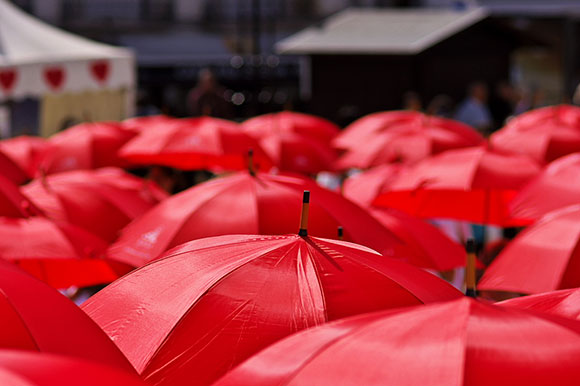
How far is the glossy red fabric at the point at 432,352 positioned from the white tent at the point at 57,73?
42.4ft

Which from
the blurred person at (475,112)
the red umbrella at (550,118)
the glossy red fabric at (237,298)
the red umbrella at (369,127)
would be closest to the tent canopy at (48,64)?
the red umbrella at (369,127)

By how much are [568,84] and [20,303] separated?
2489 cm

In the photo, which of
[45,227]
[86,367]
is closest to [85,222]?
[45,227]

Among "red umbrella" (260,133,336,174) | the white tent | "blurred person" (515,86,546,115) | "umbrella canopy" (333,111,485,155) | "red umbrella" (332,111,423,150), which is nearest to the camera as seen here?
"umbrella canopy" (333,111,485,155)

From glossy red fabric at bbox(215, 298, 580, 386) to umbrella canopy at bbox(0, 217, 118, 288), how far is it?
10.8 feet

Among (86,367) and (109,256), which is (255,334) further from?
(109,256)

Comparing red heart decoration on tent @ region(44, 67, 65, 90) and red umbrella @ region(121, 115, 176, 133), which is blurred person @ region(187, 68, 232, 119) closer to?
red heart decoration on tent @ region(44, 67, 65, 90)

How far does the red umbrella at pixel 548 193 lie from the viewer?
7.48 metres

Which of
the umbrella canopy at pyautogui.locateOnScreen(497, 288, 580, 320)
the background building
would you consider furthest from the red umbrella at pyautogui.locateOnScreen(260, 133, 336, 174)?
the background building

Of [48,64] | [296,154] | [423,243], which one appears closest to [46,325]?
[423,243]

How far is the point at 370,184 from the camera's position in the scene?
932cm

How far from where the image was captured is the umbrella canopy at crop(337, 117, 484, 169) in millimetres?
11312

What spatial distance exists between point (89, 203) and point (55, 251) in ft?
5.13

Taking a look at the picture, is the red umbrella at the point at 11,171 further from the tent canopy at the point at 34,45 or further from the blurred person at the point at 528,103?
the blurred person at the point at 528,103
